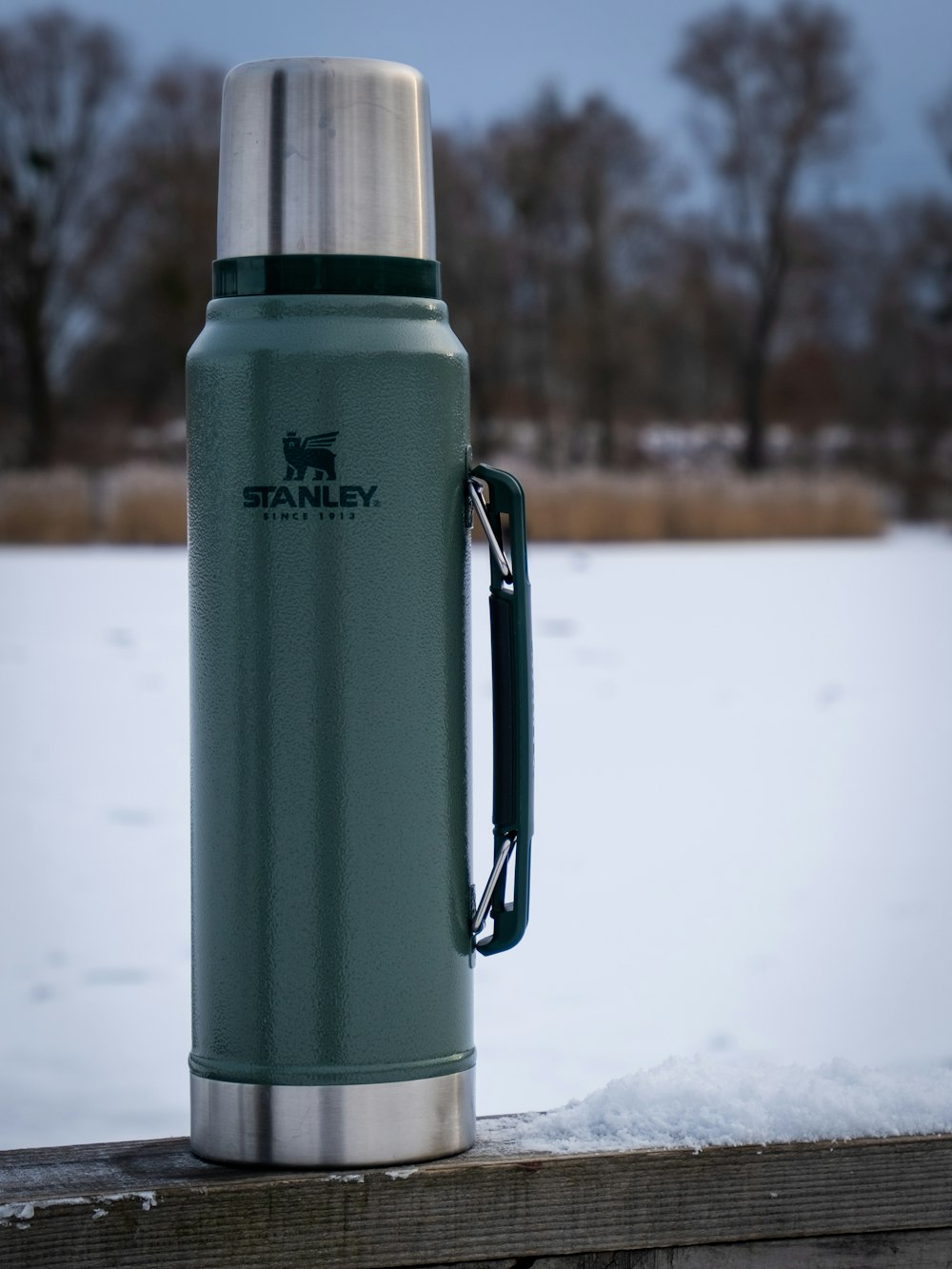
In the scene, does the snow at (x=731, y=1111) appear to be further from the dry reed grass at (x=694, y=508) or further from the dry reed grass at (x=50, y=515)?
the dry reed grass at (x=50, y=515)

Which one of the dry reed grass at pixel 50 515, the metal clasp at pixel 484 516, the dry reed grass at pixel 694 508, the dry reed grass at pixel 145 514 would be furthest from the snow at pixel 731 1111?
the dry reed grass at pixel 50 515

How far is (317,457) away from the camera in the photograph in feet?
3.77

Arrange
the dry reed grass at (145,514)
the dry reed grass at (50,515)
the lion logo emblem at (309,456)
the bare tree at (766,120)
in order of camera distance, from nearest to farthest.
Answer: the lion logo emblem at (309,456)
the dry reed grass at (145,514)
the dry reed grass at (50,515)
the bare tree at (766,120)

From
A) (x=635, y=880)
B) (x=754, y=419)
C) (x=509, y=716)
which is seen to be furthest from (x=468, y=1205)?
(x=754, y=419)

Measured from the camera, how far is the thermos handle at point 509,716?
1.24 metres

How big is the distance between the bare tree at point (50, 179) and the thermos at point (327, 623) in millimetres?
22473

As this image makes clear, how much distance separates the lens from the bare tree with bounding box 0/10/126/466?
23.3 m

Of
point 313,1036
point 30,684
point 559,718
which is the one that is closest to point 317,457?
point 313,1036

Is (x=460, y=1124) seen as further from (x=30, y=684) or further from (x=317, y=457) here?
(x=30, y=684)

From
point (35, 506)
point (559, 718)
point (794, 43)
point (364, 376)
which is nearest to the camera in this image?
point (364, 376)

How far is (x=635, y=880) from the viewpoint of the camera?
13.4ft

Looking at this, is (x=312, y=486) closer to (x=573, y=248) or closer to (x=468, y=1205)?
(x=468, y=1205)

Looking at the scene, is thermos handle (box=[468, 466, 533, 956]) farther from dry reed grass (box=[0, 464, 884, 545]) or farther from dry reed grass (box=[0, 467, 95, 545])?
dry reed grass (box=[0, 467, 95, 545])

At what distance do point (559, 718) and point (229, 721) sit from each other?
16.2 feet
